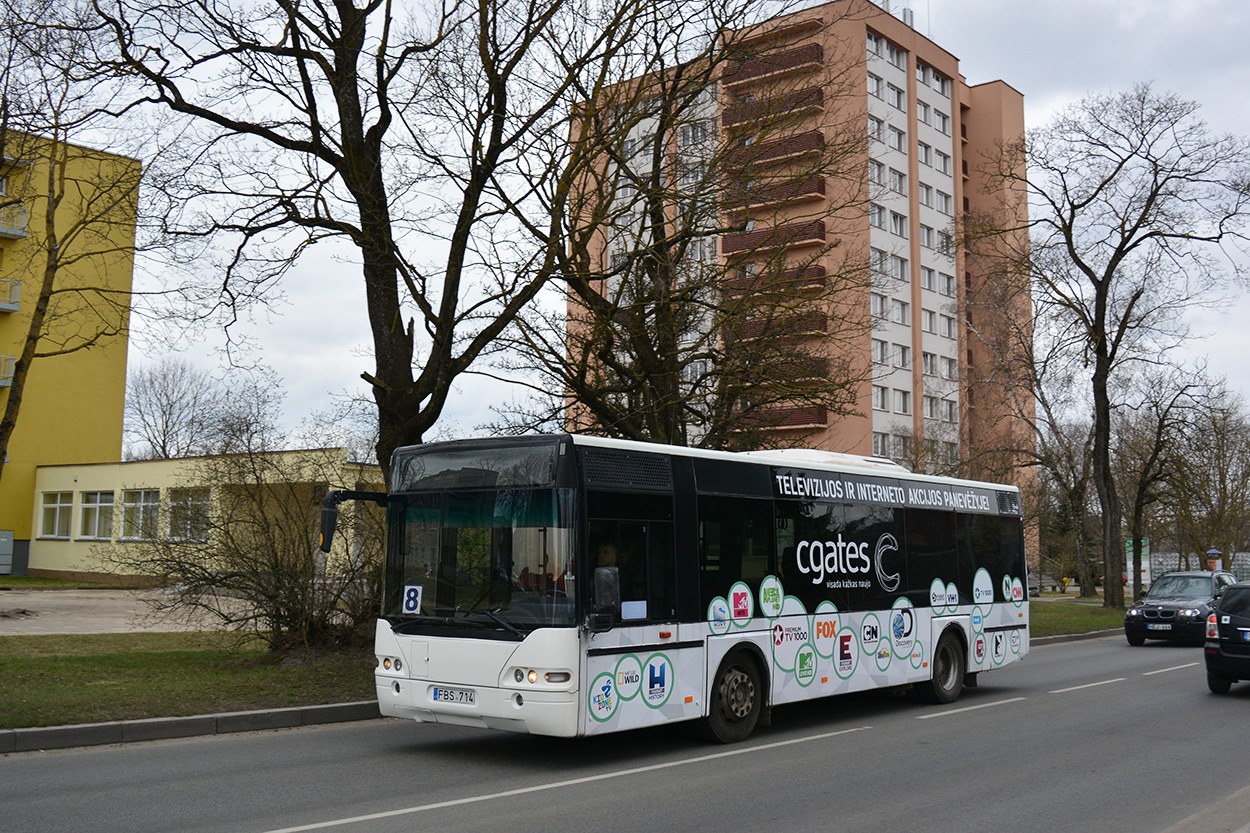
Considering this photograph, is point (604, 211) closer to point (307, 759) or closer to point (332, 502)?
point (332, 502)

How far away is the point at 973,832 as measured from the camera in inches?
282

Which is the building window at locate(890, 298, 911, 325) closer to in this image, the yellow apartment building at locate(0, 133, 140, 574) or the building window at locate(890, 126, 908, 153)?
the building window at locate(890, 126, 908, 153)

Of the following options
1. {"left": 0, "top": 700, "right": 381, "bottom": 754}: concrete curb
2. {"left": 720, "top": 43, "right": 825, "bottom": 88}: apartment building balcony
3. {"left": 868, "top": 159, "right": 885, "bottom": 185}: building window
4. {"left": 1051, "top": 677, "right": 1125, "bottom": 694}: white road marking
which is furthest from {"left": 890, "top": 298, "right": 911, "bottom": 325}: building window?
{"left": 0, "top": 700, "right": 381, "bottom": 754}: concrete curb

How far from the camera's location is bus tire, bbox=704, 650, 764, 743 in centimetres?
1068

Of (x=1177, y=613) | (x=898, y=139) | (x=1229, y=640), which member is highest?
(x=898, y=139)

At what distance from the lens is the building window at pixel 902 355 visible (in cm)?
6544

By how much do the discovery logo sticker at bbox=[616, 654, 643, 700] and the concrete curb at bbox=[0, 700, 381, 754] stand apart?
428 cm

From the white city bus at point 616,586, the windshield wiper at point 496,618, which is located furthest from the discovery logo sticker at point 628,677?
the windshield wiper at point 496,618

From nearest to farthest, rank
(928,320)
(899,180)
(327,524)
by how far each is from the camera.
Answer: (327,524)
(899,180)
(928,320)

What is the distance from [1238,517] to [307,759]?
189 feet

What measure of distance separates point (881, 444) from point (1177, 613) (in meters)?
37.7

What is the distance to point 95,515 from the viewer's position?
45969mm

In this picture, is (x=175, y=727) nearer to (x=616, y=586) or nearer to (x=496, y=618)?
(x=496, y=618)

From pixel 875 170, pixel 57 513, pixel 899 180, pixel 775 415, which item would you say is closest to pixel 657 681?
pixel 775 415
